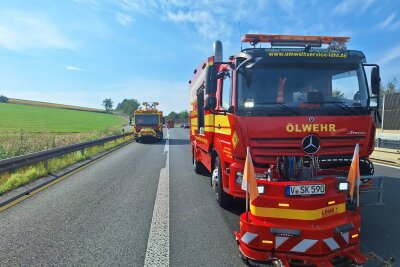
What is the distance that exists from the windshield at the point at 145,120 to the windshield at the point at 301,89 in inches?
966

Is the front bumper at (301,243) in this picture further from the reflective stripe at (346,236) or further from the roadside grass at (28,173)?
the roadside grass at (28,173)

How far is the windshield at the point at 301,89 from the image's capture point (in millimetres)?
5418

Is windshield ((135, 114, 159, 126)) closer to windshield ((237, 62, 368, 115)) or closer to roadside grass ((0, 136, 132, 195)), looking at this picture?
roadside grass ((0, 136, 132, 195))

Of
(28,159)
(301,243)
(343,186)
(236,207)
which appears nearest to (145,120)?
(28,159)

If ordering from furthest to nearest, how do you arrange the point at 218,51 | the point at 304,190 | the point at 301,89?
the point at 218,51
the point at 301,89
the point at 304,190

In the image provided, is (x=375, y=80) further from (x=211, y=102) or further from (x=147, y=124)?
(x=147, y=124)

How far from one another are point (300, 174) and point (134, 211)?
10.7 feet

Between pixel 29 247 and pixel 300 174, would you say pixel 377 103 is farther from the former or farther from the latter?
pixel 29 247

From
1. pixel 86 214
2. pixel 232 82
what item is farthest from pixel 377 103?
pixel 86 214

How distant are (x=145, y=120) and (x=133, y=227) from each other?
24414mm

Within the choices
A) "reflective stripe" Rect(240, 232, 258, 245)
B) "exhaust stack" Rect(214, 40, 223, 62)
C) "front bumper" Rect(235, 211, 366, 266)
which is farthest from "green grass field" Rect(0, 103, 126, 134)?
"front bumper" Rect(235, 211, 366, 266)

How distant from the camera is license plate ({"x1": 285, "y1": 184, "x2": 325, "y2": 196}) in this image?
14.0 ft

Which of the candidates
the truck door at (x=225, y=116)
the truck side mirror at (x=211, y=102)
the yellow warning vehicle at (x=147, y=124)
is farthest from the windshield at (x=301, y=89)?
the yellow warning vehicle at (x=147, y=124)

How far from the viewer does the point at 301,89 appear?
564 centimetres
